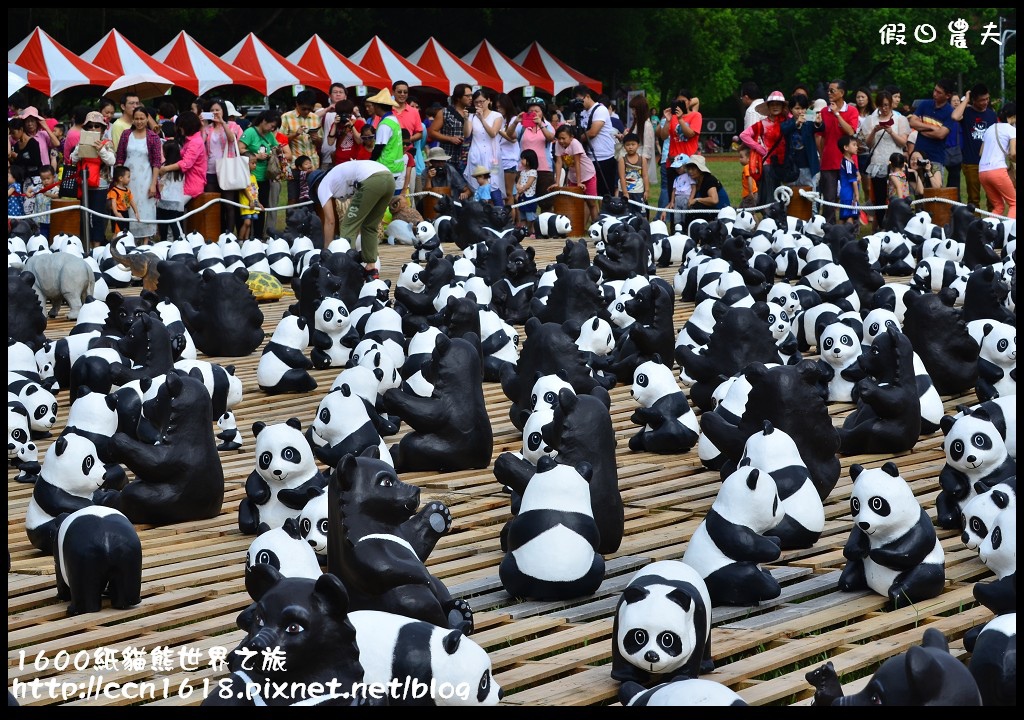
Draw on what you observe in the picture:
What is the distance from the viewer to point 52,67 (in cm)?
2300

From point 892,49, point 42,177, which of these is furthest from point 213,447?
point 892,49

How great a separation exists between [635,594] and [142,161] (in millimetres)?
11866

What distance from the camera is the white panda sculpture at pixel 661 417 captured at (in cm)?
759

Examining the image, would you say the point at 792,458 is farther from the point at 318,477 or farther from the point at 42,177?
the point at 42,177

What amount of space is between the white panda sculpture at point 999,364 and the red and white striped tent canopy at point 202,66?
17.8 m

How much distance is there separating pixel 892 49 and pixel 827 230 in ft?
84.0

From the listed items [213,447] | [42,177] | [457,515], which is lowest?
[457,515]

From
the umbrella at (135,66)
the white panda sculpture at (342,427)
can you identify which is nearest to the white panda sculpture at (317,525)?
the white panda sculpture at (342,427)

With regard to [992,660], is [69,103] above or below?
above

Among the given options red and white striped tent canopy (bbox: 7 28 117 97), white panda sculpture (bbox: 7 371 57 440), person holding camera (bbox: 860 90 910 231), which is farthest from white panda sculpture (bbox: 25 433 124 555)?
red and white striped tent canopy (bbox: 7 28 117 97)

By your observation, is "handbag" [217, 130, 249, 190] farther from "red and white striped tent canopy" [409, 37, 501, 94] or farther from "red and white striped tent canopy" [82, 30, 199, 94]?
"red and white striped tent canopy" [409, 37, 501, 94]

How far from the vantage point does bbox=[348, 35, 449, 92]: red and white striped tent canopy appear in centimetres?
2717
